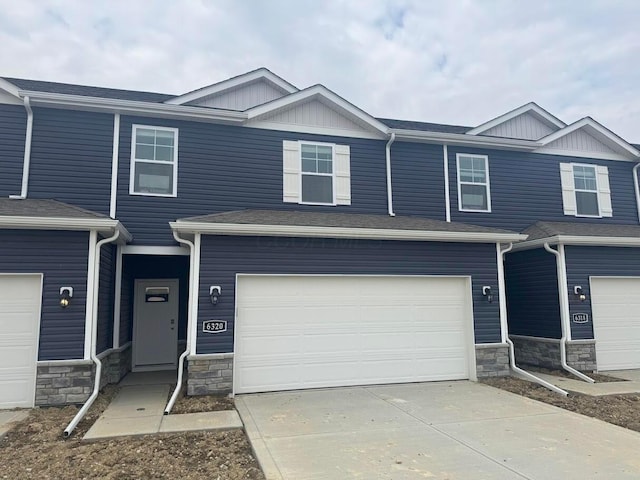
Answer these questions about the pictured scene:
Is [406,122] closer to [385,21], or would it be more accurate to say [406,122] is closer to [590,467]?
[385,21]

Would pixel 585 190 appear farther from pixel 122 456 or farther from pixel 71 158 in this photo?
pixel 71 158

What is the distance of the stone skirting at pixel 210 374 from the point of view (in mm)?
6621

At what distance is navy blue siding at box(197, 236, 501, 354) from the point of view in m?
6.95

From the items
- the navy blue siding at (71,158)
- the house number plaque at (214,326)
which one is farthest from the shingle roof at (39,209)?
the house number plaque at (214,326)

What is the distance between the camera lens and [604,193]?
11344mm

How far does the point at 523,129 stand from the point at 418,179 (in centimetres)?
390

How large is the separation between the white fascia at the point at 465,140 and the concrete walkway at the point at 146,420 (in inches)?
280

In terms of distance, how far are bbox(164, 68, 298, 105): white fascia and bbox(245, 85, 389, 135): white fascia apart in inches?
59.0

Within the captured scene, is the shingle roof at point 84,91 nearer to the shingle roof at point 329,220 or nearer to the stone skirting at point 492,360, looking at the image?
the shingle roof at point 329,220

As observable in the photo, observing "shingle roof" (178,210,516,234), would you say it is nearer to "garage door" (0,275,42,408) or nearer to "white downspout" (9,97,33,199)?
"garage door" (0,275,42,408)

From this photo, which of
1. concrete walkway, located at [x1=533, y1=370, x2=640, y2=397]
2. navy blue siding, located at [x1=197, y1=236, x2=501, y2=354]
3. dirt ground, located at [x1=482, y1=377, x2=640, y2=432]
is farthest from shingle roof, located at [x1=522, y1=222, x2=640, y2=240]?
dirt ground, located at [x1=482, y1=377, x2=640, y2=432]

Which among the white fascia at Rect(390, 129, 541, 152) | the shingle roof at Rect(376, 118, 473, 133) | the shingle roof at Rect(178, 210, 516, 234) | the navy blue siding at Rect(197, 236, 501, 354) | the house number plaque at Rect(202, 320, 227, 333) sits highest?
the shingle roof at Rect(376, 118, 473, 133)

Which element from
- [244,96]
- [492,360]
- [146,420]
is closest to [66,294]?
[146,420]

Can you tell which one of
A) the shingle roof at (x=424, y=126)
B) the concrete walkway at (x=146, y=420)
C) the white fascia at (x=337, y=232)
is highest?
the shingle roof at (x=424, y=126)
